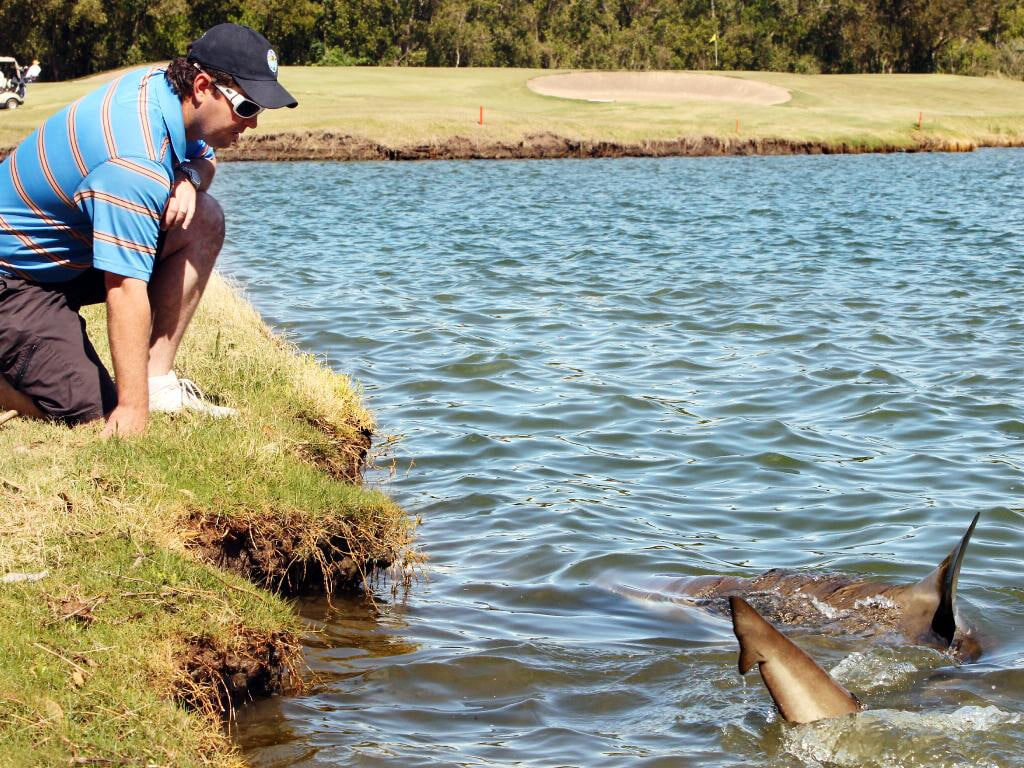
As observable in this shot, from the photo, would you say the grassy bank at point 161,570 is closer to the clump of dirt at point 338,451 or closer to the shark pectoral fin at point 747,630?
the clump of dirt at point 338,451

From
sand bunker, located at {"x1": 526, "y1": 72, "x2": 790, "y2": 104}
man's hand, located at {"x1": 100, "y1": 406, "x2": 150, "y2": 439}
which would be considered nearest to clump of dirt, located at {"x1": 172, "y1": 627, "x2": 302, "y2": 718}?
man's hand, located at {"x1": 100, "y1": 406, "x2": 150, "y2": 439}

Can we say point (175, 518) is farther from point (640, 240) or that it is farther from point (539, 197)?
point (539, 197)

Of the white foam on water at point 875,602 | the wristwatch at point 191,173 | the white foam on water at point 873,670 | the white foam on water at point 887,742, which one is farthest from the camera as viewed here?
the wristwatch at point 191,173

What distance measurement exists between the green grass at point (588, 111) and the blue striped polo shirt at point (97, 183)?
1211 inches

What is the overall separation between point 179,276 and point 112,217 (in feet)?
2.04

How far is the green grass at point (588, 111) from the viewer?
131ft

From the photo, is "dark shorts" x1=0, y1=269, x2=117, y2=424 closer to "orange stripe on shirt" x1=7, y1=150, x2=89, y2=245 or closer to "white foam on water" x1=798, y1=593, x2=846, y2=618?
"orange stripe on shirt" x1=7, y1=150, x2=89, y2=245

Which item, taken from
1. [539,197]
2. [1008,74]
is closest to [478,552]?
[539,197]

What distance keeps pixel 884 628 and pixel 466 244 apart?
13.9m

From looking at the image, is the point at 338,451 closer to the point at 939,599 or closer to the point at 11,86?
the point at 939,599

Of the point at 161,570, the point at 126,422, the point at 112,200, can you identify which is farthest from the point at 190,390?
the point at 161,570

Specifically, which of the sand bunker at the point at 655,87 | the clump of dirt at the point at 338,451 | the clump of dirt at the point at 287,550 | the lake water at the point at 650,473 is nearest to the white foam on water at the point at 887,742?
the lake water at the point at 650,473

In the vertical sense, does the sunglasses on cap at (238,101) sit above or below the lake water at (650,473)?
above

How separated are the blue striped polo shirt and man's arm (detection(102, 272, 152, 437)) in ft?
0.24
